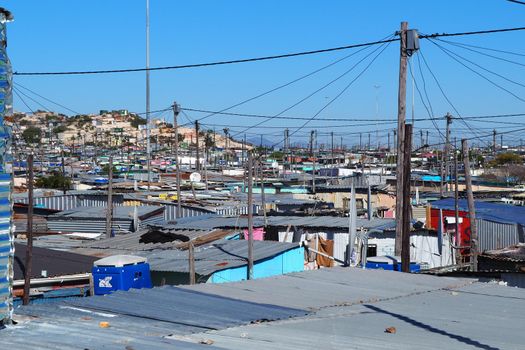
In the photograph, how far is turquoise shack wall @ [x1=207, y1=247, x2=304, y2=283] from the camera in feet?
56.3

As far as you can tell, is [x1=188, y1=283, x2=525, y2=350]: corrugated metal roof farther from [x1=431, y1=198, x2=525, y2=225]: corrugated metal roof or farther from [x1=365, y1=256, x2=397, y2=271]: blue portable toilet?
[x1=431, y1=198, x2=525, y2=225]: corrugated metal roof

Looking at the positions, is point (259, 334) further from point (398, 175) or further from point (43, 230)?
point (43, 230)

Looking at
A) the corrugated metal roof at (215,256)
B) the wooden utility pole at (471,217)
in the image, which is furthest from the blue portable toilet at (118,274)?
the wooden utility pole at (471,217)

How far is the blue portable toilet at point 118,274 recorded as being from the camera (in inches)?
527

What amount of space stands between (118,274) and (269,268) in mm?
6519

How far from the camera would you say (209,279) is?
16625 mm

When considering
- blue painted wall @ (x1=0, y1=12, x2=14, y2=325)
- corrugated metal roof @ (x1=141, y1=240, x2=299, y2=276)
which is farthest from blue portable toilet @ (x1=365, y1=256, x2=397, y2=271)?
blue painted wall @ (x1=0, y1=12, x2=14, y2=325)

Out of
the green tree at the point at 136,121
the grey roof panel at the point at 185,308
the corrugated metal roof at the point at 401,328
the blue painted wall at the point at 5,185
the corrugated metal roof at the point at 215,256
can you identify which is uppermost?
the green tree at the point at 136,121

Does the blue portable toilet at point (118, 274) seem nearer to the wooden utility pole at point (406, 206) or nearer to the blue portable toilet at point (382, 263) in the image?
the wooden utility pole at point (406, 206)

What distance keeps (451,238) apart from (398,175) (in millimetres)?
9274

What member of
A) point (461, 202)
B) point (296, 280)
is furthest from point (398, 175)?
point (461, 202)

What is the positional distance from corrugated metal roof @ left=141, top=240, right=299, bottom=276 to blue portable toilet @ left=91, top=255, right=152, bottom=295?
2185 mm

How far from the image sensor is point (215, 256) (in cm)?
1811

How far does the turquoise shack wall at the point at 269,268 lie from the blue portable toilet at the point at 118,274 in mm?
2974
